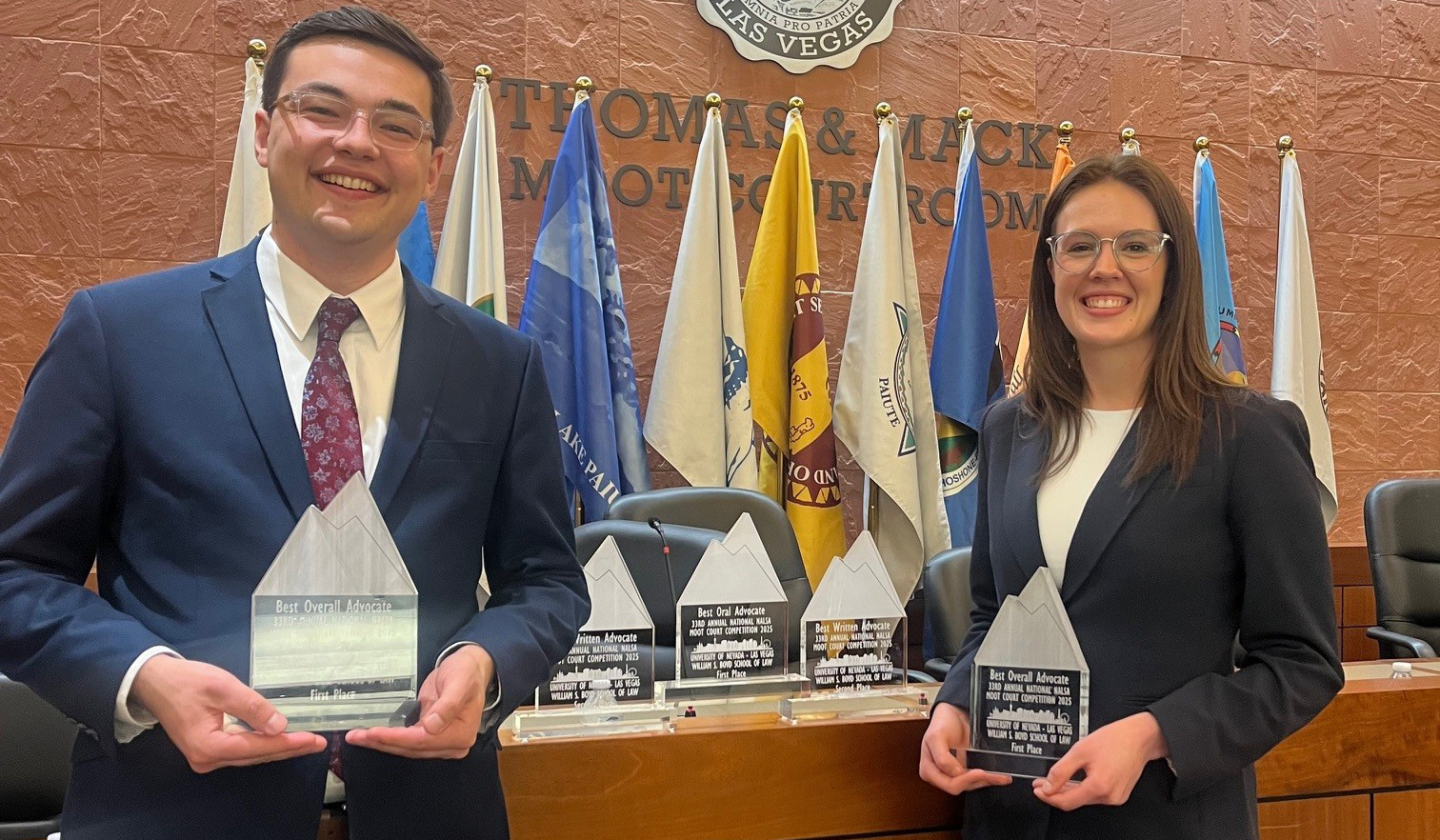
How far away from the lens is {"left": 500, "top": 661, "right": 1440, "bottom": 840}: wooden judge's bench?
1.61 meters

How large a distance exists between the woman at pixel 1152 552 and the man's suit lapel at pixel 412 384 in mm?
778

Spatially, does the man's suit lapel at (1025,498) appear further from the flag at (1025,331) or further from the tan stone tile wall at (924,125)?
the tan stone tile wall at (924,125)

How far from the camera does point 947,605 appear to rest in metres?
2.96

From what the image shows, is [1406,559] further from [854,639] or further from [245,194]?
[245,194]

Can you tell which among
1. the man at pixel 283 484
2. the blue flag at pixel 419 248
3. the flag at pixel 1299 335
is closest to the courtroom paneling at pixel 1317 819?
the man at pixel 283 484

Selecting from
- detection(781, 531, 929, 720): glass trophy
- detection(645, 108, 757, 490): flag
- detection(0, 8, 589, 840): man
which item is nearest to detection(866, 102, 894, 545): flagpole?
detection(645, 108, 757, 490): flag

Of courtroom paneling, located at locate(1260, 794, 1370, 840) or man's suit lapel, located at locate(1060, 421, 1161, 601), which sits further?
courtroom paneling, located at locate(1260, 794, 1370, 840)

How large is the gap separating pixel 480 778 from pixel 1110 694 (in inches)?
30.2

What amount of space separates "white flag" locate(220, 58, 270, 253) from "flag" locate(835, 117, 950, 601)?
1.97 m

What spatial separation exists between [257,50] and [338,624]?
3.09m

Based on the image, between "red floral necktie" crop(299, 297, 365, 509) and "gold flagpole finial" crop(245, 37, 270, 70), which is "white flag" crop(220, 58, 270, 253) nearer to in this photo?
"gold flagpole finial" crop(245, 37, 270, 70)

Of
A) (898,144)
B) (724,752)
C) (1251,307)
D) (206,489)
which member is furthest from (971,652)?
(1251,307)

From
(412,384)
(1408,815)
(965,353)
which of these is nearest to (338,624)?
(412,384)

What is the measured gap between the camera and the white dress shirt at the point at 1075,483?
1.58 meters
